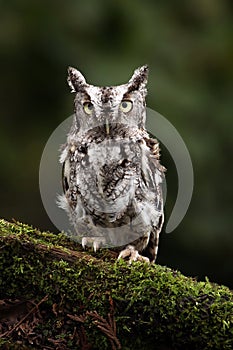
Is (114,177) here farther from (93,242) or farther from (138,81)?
(138,81)

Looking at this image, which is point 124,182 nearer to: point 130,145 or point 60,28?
point 130,145

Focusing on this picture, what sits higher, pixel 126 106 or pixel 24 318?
pixel 126 106

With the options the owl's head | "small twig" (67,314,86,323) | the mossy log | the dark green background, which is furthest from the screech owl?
the dark green background

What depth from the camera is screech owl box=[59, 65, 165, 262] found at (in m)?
3.16

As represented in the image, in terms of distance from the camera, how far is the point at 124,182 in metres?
3.17

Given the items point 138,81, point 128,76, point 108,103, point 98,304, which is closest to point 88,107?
point 108,103

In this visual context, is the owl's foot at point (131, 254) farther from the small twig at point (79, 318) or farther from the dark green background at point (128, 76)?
the dark green background at point (128, 76)

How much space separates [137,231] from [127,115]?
1.61 feet

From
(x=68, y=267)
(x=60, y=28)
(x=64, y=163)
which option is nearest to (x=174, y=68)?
(x=60, y=28)

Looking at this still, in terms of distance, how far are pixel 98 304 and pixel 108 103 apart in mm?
850

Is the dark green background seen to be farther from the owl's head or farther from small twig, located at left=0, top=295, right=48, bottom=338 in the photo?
small twig, located at left=0, top=295, right=48, bottom=338

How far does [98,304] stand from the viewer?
260 cm

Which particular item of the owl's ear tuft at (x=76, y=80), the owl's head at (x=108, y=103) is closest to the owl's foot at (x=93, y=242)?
the owl's head at (x=108, y=103)

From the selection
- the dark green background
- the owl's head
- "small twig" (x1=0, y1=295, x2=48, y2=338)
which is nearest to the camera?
"small twig" (x1=0, y1=295, x2=48, y2=338)
